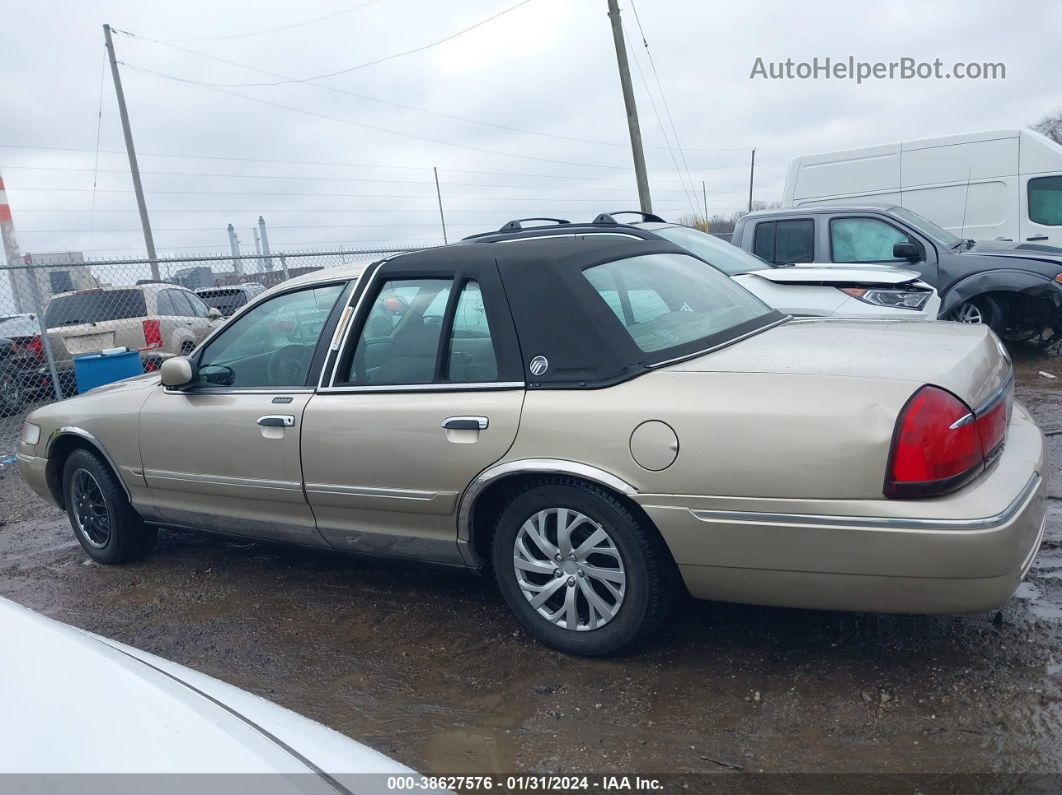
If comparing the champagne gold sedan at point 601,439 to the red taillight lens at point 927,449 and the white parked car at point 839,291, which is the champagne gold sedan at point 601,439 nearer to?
the red taillight lens at point 927,449

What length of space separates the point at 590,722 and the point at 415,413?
1.34m

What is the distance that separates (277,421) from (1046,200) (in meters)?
10.5

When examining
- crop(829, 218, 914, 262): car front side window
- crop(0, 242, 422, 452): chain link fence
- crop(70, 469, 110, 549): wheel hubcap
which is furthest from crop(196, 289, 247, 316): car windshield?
crop(70, 469, 110, 549): wheel hubcap

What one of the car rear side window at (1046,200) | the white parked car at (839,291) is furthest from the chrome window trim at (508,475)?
the car rear side window at (1046,200)

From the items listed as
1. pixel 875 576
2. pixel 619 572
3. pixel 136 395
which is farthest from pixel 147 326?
pixel 875 576

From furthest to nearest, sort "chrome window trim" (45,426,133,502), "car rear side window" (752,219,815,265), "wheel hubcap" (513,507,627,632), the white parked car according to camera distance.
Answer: "car rear side window" (752,219,815,265)
the white parked car
"chrome window trim" (45,426,133,502)
"wheel hubcap" (513,507,627,632)

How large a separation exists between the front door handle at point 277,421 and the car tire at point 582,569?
1115 mm

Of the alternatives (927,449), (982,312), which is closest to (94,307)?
(982,312)

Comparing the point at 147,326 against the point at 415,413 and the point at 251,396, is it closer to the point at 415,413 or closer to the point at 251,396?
the point at 251,396

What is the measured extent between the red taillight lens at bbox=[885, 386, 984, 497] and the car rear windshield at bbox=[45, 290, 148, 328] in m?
11.4

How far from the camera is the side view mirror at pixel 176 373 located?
4367mm

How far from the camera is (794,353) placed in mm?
3326

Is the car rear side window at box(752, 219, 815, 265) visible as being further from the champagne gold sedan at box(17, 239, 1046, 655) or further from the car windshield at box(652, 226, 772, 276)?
the champagne gold sedan at box(17, 239, 1046, 655)

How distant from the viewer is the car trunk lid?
2.96 metres
